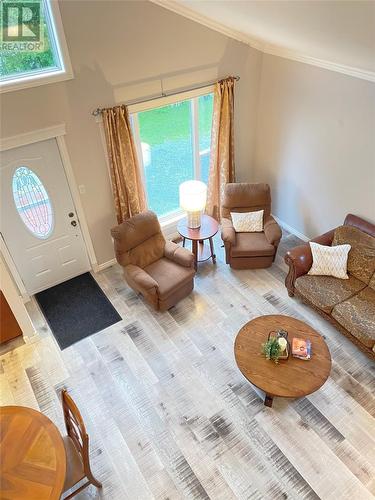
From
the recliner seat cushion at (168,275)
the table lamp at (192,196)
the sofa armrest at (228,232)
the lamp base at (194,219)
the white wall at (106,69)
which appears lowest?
the recliner seat cushion at (168,275)

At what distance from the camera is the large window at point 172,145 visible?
516 centimetres

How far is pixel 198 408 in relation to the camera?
3863 millimetres

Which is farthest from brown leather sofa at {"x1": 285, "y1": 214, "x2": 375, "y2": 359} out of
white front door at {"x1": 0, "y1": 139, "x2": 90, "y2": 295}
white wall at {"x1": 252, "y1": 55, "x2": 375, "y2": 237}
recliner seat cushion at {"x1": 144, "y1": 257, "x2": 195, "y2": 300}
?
white front door at {"x1": 0, "y1": 139, "x2": 90, "y2": 295}

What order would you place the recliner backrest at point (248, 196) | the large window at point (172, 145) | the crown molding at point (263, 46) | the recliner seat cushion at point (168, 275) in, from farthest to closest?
1. the recliner backrest at point (248, 196)
2. the large window at point (172, 145)
3. the recliner seat cushion at point (168, 275)
4. the crown molding at point (263, 46)

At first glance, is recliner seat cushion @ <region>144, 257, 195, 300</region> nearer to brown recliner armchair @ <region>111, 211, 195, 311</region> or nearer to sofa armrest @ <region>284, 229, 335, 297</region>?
brown recliner armchair @ <region>111, 211, 195, 311</region>

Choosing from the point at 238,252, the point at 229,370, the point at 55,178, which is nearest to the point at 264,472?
the point at 229,370

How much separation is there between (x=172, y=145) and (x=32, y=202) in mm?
2134

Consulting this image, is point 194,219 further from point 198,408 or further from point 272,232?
point 198,408

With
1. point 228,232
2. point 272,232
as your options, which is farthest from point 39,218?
point 272,232

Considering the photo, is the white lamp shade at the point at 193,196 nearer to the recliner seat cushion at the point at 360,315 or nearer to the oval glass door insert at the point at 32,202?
the oval glass door insert at the point at 32,202

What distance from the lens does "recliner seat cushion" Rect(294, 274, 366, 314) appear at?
14.4 feet

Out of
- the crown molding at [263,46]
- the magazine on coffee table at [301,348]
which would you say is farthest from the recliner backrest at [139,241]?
the crown molding at [263,46]

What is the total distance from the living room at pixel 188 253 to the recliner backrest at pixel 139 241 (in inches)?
0.7

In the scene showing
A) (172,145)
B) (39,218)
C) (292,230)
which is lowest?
(292,230)
